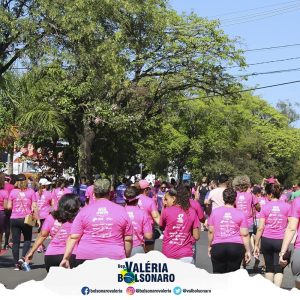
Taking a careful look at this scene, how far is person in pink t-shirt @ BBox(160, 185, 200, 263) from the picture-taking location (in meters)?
8.24

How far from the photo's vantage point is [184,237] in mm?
8250

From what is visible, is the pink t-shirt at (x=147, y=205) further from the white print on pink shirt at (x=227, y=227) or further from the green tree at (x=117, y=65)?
the green tree at (x=117, y=65)

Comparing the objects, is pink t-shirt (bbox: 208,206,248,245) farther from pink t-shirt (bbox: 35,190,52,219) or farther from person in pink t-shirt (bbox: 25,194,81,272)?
pink t-shirt (bbox: 35,190,52,219)

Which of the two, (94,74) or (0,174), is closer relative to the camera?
(0,174)

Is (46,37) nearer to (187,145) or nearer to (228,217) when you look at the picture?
(228,217)

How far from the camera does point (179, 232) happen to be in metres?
8.25

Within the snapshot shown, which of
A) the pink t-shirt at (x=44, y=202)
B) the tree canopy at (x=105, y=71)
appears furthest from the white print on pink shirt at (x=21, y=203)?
the tree canopy at (x=105, y=71)

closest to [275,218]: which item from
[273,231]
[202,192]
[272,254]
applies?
[273,231]

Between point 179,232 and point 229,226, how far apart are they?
1.98 ft

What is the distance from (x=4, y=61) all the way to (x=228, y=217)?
16549mm

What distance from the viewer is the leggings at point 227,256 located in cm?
826

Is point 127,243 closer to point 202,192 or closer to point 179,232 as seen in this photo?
point 179,232

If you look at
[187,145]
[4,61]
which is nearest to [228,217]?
[4,61]

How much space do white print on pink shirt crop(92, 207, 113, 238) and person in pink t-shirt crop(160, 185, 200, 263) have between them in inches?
77.0
